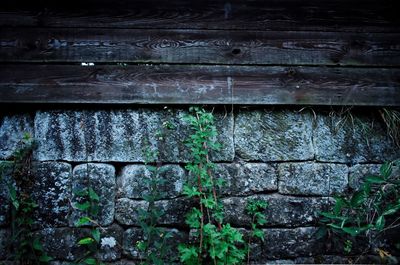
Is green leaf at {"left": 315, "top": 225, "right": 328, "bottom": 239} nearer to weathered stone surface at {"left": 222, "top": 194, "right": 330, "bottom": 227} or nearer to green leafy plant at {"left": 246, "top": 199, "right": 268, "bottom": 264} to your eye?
weathered stone surface at {"left": 222, "top": 194, "right": 330, "bottom": 227}

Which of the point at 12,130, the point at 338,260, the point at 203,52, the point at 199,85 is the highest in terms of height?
the point at 203,52

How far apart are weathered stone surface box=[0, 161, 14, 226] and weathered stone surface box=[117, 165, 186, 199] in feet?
2.48

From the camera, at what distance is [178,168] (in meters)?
2.61

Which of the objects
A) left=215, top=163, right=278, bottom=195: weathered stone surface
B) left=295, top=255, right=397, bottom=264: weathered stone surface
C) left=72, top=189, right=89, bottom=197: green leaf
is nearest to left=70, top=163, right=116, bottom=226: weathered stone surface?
left=72, top=189, right=89, bottom=197: green leaf

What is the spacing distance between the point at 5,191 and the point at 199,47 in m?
1.70

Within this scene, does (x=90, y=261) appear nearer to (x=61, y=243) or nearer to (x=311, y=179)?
(x=61, y=243)

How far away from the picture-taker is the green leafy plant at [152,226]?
7.63 ft

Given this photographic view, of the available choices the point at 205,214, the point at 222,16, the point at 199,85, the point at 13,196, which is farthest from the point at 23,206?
the point at 222,16

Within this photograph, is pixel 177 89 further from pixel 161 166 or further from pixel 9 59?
pixel 9 59

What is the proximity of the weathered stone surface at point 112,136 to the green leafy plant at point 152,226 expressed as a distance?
12 cm

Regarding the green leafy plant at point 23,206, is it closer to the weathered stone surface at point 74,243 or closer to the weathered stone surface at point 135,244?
the weathered stone surface at point 74,243

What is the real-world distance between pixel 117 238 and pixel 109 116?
2.80 ft

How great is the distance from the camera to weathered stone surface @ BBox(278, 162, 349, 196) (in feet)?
8.66

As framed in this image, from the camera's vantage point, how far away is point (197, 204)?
8.50 ft
